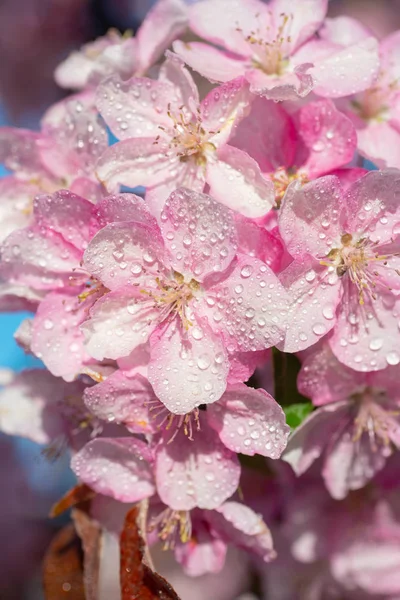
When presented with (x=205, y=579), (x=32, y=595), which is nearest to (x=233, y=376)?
(x=205, y=579)

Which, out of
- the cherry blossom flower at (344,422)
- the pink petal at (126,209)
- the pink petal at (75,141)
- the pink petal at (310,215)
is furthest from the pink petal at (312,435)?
the pink petal at (75,141)

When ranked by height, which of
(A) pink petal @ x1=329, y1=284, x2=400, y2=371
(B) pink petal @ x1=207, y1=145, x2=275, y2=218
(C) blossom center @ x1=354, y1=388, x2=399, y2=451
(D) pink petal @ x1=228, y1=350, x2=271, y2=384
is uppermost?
(B) pink petal @ x1=207, y1=145, x2=275, y2=218

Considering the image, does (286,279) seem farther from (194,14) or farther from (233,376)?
(194,14)

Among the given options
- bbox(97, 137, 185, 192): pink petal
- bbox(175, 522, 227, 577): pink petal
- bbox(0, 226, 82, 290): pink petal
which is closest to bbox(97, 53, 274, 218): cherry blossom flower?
bbox(97, 137, 185, 192): pink petal

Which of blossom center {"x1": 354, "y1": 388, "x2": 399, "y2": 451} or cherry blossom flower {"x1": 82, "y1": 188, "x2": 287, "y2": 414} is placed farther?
blossom center {"x1": 354, "y1": 388, "x2": 399, "y2": 451}

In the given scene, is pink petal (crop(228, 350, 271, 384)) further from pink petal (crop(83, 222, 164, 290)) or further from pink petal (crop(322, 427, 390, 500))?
pink petal (crop(322, 427, 390, 500))

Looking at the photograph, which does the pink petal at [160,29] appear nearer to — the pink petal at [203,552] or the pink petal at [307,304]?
the pink petal at [307,304]
